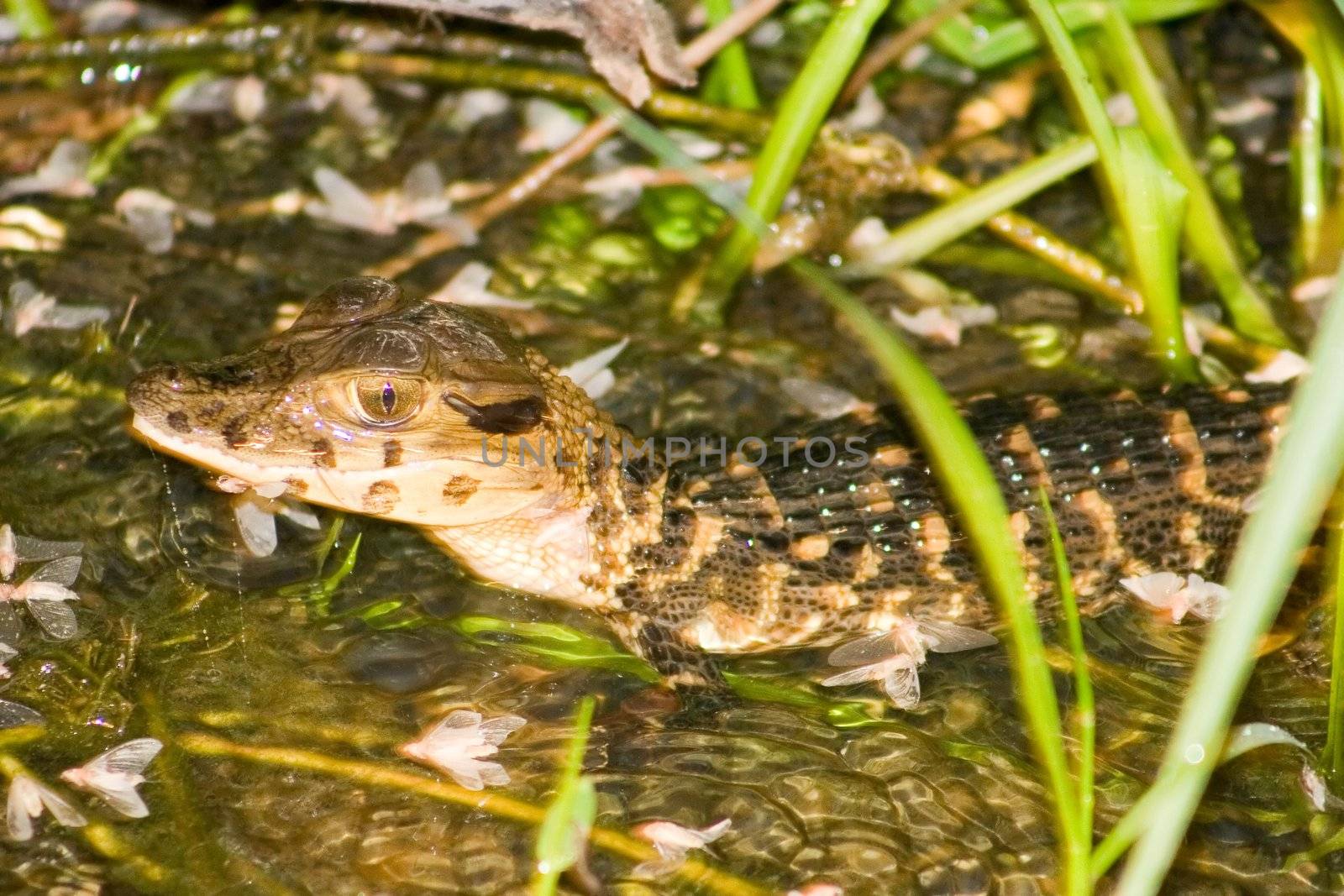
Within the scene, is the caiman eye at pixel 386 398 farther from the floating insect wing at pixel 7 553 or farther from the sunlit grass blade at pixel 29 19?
the sunlit grass blade at pixel 29 19

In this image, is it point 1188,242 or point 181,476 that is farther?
point 1188,242

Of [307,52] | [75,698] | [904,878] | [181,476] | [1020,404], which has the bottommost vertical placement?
[904,878]

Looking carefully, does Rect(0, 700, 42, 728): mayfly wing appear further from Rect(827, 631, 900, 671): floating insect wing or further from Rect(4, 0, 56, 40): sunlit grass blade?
Rect(4, 0, 56, 40): sunlit grass blade

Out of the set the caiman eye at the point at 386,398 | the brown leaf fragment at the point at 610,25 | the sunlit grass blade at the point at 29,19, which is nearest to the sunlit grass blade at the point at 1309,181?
the brown leaf fragment at the point at 610,25

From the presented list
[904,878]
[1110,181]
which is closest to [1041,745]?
[904,878]

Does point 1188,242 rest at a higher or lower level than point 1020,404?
higher

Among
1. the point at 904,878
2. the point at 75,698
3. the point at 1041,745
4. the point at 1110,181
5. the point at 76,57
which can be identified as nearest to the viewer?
the point at 1041,745

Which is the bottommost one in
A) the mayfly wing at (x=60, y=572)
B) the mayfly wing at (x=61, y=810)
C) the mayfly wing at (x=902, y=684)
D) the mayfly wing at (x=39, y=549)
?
the mayfly wing at (x=61, y=810)

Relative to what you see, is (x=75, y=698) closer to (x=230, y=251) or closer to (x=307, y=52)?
(x=230, y=251)
